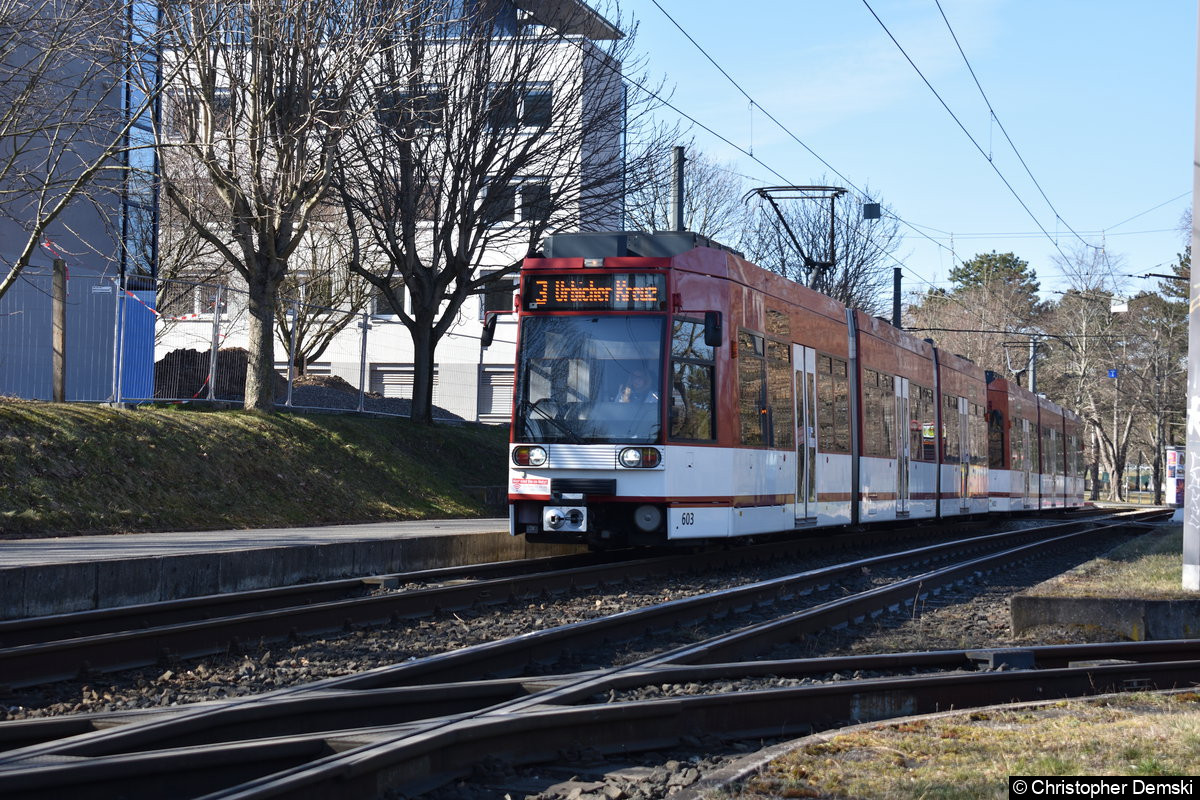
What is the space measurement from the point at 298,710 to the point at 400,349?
3638 centimetres

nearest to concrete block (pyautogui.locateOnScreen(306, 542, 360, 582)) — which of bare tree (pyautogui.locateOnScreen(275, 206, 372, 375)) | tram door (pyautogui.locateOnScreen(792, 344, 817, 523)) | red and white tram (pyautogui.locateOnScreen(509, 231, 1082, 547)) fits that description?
red and white tram (pyautogui.locateOnScreen(509, 231, 1082, 547))

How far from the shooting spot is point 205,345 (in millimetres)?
26156

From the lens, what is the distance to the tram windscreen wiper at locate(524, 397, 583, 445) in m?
14.4

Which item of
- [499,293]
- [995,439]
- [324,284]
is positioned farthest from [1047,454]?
[324,284]

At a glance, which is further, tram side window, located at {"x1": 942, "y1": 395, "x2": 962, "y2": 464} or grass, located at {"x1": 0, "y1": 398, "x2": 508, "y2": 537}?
tram side window, located at {"x1": 942, "y1": 395, "x2": 962, "y2": 464}

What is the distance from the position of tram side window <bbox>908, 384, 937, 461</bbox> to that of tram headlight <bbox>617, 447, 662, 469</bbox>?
10484 millimetres

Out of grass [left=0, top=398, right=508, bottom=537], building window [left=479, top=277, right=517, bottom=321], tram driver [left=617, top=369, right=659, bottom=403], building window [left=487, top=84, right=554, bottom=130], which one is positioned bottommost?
grass [left=0, top=398, right=508, bottom=537]

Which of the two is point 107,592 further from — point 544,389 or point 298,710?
point 298,710

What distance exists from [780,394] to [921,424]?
28.2 feet

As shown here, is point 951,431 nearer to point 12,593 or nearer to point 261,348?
point 261,348

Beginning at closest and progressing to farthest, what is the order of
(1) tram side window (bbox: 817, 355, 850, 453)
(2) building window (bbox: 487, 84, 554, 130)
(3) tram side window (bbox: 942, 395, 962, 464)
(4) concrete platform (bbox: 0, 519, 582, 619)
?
(4) concrete platform (bbox: 0, 519, 582, 619)
(1) tram side window (bbox: 817, 355, 850, 453)
(2) building window (bbox: 487, 84, 554, 130)
(3) tram side window (bbox: 942, 395, 962, 464)

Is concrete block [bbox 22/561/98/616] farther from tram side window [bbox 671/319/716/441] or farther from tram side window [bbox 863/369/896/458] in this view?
tram side window [bbox 863/369/896/458]

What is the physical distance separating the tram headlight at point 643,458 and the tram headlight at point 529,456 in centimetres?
101

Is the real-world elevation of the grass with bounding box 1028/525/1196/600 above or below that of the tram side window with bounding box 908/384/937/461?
below
